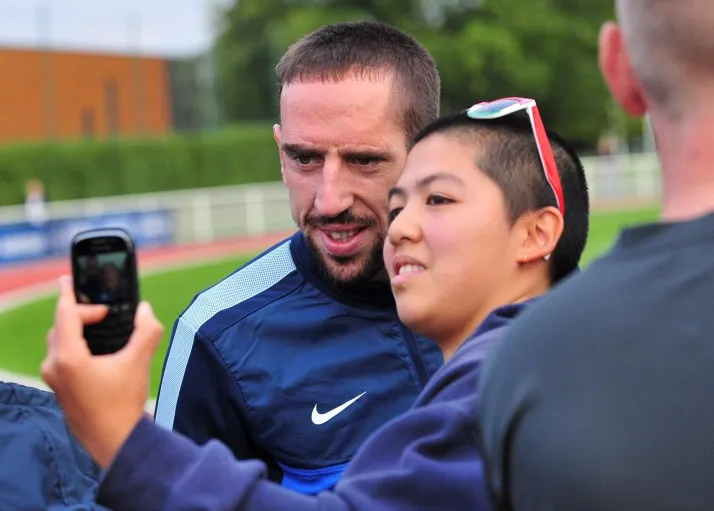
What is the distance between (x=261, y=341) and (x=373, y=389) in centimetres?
30

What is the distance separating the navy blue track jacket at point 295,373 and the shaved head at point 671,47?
1.46m

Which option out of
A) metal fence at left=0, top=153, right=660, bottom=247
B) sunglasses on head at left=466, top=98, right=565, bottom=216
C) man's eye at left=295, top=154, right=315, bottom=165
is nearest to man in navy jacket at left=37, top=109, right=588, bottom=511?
sunglasses on head at left=466, top=98, right=565, bottom=216

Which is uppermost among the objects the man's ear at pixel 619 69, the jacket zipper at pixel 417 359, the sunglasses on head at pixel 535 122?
the man's ear at pixel 619 69

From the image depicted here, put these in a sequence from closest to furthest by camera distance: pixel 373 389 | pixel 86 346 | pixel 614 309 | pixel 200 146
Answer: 1. pixel 614 309
2. pixel 86 346
3. pixel 373 389
4. pixel 200 146

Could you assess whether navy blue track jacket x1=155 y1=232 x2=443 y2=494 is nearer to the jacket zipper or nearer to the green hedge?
the jacket zipper

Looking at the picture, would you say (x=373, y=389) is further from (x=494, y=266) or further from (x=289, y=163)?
(x=494, y=266)

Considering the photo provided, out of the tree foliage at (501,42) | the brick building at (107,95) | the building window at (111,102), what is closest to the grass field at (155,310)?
the tree foliage at (501,42)

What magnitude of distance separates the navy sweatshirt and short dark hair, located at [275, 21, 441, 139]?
4.36 ft

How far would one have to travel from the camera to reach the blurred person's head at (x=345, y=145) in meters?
2.64

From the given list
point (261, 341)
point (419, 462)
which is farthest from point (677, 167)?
point (261, 341)

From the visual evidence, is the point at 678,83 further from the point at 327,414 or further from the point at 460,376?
the point at 327,414

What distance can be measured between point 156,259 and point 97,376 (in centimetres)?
2061

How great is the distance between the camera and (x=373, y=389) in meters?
2.56

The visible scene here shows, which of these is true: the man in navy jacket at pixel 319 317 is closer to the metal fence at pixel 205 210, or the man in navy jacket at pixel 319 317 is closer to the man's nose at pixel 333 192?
the man's nose at pixel 333 192
